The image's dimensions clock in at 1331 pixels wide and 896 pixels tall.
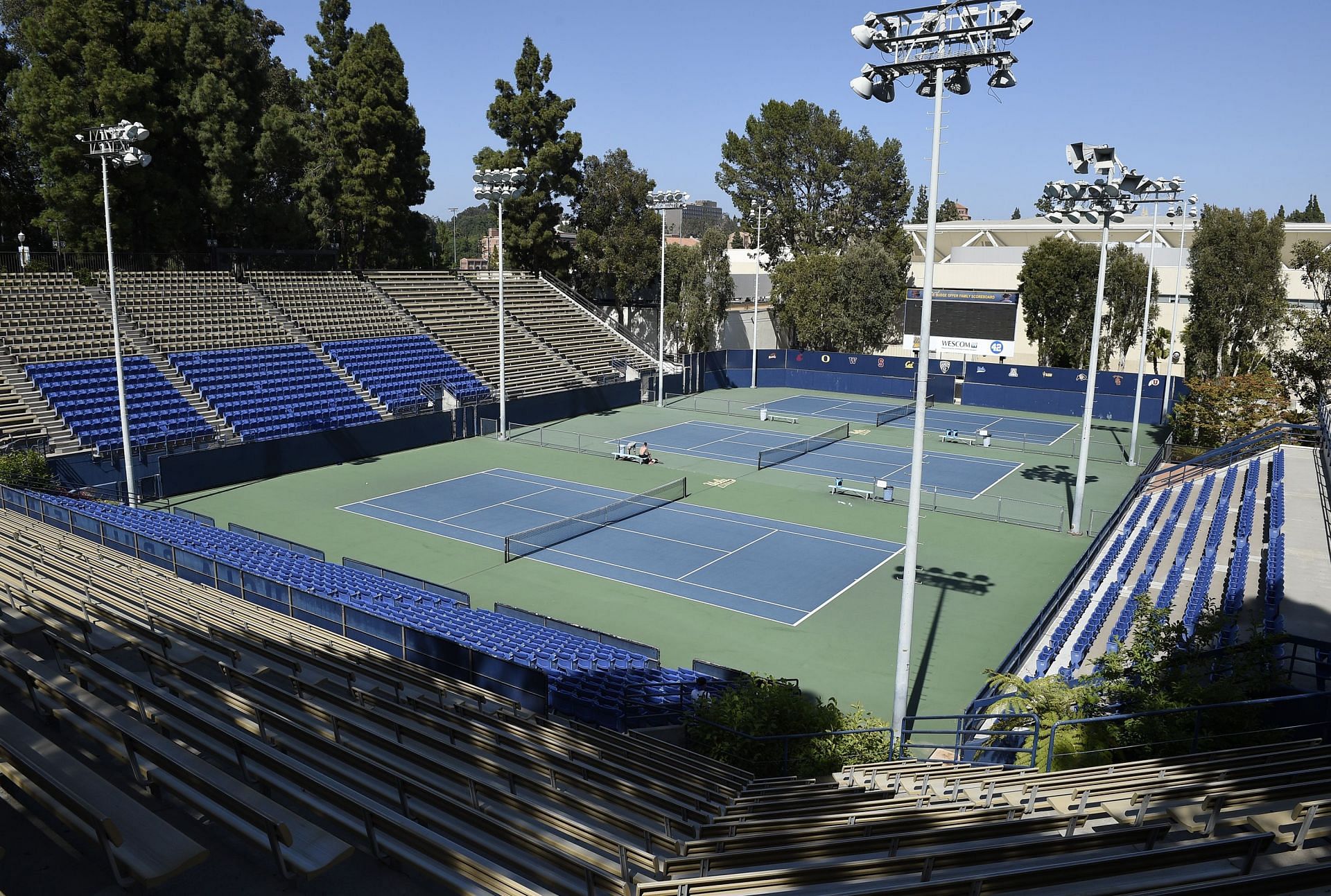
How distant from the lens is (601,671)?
56.0 ft

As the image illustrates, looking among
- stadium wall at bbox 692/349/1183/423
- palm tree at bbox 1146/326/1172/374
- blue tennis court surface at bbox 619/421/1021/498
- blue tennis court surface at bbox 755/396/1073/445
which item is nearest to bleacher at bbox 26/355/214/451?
blue tennis court surface at bbox 619/421/1021/498

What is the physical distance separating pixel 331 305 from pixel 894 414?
31902 mm

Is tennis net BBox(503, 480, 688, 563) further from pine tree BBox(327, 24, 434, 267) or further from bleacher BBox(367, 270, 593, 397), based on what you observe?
pine tree BBox(327, 24, 434, 267)

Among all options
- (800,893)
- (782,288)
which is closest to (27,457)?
(800,893)

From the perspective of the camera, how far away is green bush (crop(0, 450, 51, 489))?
2727 cm

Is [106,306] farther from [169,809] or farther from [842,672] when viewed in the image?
[169,809]

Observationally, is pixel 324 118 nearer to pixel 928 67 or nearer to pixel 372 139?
pixel 372 139

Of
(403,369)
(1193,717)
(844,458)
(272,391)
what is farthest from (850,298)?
(1193,717)

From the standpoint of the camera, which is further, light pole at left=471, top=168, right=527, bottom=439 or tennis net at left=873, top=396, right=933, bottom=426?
tennis net at left=873, top=396, right=933, bottom=426

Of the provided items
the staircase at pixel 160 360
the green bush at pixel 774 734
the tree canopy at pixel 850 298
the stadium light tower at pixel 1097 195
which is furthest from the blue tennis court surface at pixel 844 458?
the green bush at pixel 774 734

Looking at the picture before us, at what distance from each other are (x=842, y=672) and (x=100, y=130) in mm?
26495

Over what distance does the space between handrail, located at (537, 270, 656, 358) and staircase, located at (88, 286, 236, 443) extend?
98.6 feet

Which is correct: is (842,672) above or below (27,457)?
below

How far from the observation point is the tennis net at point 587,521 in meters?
27.6
